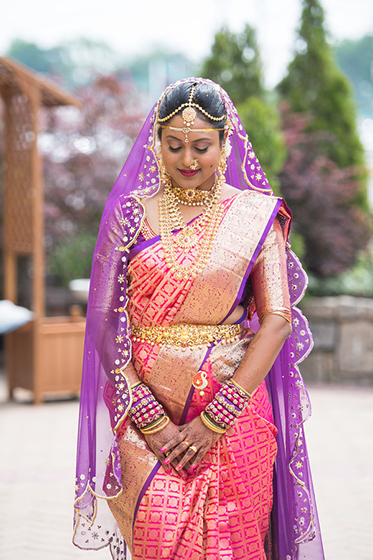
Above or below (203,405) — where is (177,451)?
below

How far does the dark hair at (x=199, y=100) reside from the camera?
2.34m

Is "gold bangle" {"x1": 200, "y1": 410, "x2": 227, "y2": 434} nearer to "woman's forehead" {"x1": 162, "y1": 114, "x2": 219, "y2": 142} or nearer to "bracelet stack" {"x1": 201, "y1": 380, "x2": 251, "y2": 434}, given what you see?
"bracelet stack" {"x1": 201, "y1": 380, "x2": 251, "y2": 434}

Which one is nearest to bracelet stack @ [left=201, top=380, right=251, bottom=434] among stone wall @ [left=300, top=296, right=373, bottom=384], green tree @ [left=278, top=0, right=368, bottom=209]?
stone wall @ [left=300, top=296, right=373, bottom=384]

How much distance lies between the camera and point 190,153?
2322mm

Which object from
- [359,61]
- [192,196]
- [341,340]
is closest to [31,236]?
[341,340]

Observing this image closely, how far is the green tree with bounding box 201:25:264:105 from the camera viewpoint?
1061cm

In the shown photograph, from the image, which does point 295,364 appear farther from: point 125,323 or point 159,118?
point 159,118

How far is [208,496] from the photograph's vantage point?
7.56ft

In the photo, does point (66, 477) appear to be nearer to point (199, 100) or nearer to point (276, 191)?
point (199, 100)

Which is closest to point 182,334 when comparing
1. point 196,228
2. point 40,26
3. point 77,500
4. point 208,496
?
point 196,228

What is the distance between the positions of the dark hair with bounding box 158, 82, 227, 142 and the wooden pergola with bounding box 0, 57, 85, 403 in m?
5.25

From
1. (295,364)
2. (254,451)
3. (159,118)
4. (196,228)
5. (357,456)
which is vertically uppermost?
(159,118)

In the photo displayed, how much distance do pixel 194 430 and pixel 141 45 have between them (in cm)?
3765

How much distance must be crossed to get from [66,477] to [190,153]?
3.35 meters
